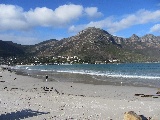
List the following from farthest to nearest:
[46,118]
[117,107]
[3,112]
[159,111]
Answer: [117,107], [159,111], [3,112], [46,118]

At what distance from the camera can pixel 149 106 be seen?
18.4 meters

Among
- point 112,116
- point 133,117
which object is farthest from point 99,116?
point 133,117

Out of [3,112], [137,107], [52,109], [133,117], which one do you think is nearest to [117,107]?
[137,107]

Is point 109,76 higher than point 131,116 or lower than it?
higher

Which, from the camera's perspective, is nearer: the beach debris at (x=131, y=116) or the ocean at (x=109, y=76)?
the beach debris at (x=131, y=116)

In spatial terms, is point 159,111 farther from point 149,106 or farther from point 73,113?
point 73,113

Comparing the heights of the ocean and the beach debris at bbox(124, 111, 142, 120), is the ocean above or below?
above

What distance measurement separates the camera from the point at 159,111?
645 inches

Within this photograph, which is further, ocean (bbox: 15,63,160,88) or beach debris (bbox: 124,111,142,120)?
ocean (bbox: 15,63,160,88)

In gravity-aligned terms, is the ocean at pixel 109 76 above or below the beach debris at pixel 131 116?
above

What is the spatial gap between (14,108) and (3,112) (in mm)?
1391

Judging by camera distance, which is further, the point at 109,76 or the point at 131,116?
the point at 109,76

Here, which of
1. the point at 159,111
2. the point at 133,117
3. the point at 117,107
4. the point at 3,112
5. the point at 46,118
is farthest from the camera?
the point at 117,107

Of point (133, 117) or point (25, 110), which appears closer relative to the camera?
point (133, 117)
